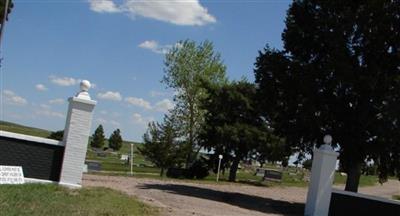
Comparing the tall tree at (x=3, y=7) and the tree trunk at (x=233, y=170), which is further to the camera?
the tree trunk at (x=233, y=170)

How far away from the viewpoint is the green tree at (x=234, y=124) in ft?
120

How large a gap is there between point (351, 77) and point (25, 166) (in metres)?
10.6

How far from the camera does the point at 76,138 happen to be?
50.8 feet

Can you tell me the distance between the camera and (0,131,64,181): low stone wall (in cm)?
1509

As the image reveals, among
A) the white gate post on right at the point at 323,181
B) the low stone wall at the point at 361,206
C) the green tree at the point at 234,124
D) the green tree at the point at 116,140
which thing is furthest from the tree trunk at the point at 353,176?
the green tree at the point at 116,140

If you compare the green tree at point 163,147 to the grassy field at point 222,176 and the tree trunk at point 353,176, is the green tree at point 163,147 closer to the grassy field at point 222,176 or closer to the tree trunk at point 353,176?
the grassy field at point 222,176

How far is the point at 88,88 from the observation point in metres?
15.7

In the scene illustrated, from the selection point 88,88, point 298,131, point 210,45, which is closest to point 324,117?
point 298,131

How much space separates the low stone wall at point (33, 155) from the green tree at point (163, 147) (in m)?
24.2

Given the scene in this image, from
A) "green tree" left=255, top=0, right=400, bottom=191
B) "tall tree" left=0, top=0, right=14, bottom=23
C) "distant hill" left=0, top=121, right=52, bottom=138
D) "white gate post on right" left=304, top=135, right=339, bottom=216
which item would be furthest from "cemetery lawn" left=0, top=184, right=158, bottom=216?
"distant hill" left=0, top=121, right=52, bottom=138

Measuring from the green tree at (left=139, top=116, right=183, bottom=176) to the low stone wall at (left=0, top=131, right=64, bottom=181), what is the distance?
79.5 ft

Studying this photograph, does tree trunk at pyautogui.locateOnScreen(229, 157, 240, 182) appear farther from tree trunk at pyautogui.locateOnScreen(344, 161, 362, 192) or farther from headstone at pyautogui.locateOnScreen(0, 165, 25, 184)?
headstone at pyautogui.locateOnScreen(0, 165, 25, 184)

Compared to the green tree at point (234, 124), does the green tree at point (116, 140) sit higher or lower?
lower

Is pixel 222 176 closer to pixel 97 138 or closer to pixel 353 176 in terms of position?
pixel 353 176
